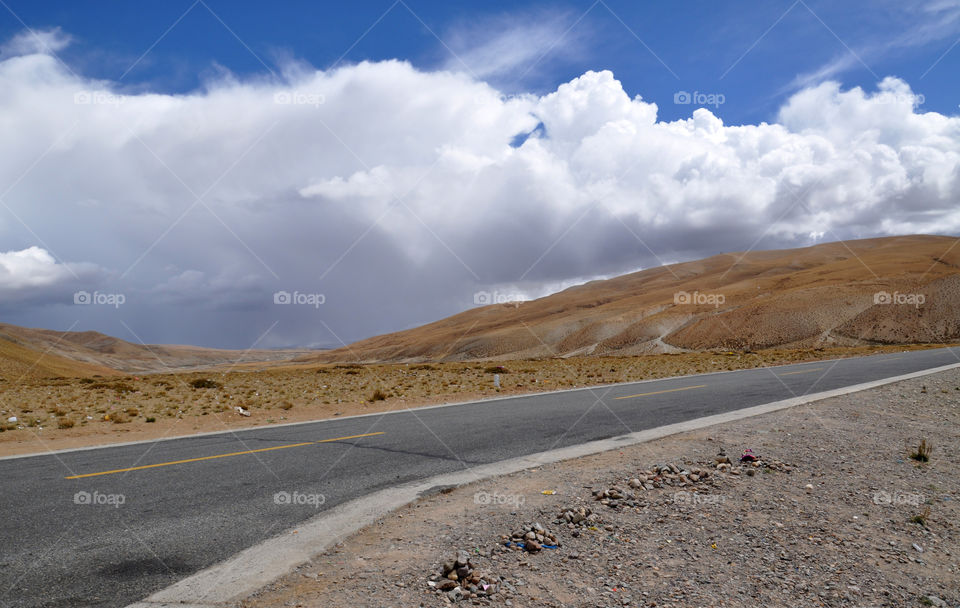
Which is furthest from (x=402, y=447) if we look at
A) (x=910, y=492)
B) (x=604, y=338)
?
(x=604, y=338)

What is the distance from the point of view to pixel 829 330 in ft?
251

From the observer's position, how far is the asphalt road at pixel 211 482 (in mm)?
4707

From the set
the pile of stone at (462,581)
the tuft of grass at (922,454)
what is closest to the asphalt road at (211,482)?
the pile of stone at (462,581)

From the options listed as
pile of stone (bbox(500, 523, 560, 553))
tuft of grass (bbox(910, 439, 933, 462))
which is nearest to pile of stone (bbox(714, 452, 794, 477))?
tuft of grass (bbox(910, 439, 933, 462))

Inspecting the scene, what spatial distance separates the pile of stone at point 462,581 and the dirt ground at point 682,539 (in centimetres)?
2

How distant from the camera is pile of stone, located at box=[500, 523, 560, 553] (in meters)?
4.68

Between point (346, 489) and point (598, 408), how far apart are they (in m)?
9.23

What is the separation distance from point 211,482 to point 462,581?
5145 millimetres

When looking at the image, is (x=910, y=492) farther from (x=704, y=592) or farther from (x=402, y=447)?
(x=402, y=447)

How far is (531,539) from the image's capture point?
4.78 m

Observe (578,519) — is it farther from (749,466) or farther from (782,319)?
(782,319)

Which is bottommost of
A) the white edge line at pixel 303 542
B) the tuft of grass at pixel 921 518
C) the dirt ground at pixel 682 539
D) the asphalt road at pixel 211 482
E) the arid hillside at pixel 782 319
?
the tuft of grass at pixel 921 518

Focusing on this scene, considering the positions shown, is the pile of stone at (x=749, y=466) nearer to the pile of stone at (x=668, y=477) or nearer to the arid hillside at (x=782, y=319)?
the pile of stone at (x=668, y=477)

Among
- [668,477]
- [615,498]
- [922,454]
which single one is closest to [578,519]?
[615,498]
